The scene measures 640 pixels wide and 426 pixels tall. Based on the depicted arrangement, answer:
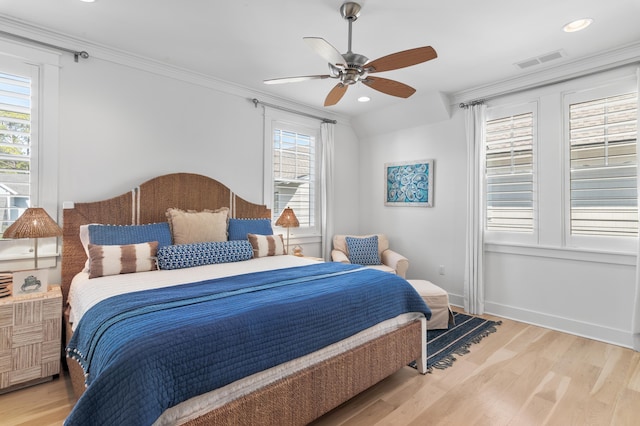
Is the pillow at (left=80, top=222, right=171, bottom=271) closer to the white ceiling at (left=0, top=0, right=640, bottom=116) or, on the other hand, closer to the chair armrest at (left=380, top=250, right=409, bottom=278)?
the white ceiling at (left=0, top=0, right=640, bottom=116)

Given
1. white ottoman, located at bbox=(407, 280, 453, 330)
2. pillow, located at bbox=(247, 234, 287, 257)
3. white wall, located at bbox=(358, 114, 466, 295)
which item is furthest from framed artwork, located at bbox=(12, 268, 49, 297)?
white wall, located at bbox=(358, 114, 466, 295)

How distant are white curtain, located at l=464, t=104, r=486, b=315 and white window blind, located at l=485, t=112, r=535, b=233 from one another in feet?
0.39

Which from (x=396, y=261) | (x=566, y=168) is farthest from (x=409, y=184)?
(x=566, y=168)

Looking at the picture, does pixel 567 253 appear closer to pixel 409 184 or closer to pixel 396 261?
pixel 396 261

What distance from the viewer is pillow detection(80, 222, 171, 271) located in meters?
2.61

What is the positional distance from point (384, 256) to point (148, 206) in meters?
2.94

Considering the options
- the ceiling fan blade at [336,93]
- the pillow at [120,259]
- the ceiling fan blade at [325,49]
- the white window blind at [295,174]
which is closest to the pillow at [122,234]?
the pillow at [120,259]

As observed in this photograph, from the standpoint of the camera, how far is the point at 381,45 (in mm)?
2844

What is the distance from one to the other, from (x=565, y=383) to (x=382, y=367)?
1.36 metres

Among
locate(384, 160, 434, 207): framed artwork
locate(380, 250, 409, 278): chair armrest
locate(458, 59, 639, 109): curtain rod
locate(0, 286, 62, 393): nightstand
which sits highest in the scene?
locate(458, 59, 639, 109): curtain rod

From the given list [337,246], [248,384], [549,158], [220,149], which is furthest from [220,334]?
[549,158]

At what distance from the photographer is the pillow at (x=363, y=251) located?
4426mm

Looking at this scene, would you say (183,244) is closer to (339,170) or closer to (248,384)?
(248,384)

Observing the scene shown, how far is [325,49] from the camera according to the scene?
205 centimetres
